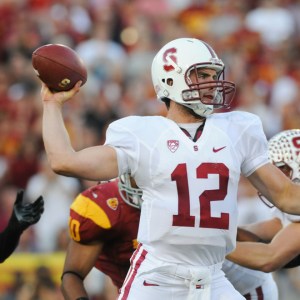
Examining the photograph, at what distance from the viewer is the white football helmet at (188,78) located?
429 centimetres

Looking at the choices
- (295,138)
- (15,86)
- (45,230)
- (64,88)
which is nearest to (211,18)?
(15,86)

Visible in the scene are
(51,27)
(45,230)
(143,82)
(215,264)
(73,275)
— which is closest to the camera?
(215,264)

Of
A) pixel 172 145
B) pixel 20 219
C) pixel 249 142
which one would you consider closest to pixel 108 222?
pixel 20 219

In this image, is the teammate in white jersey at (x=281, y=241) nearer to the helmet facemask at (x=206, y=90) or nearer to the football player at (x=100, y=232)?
the football player at (x=100, y=232)

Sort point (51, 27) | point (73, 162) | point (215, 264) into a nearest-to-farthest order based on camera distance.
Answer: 1. point (73, 162)
2. point (215, 264)
3. point (51, 27)

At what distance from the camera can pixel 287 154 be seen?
490cm

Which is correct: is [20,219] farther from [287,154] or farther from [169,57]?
[287,154]

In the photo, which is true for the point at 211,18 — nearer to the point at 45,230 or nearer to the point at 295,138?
the point at 45,230

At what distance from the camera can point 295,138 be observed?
4.96 m

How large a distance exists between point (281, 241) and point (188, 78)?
1.01m

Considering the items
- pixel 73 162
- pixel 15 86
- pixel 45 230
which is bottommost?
pixel 45 230

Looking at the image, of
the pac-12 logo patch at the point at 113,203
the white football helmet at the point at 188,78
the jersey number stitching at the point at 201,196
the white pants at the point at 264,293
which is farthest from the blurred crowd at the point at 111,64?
the jersey number stitching at the point at 201,196

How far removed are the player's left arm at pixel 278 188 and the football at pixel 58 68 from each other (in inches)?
36.6

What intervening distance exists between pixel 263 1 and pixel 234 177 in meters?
7.93
